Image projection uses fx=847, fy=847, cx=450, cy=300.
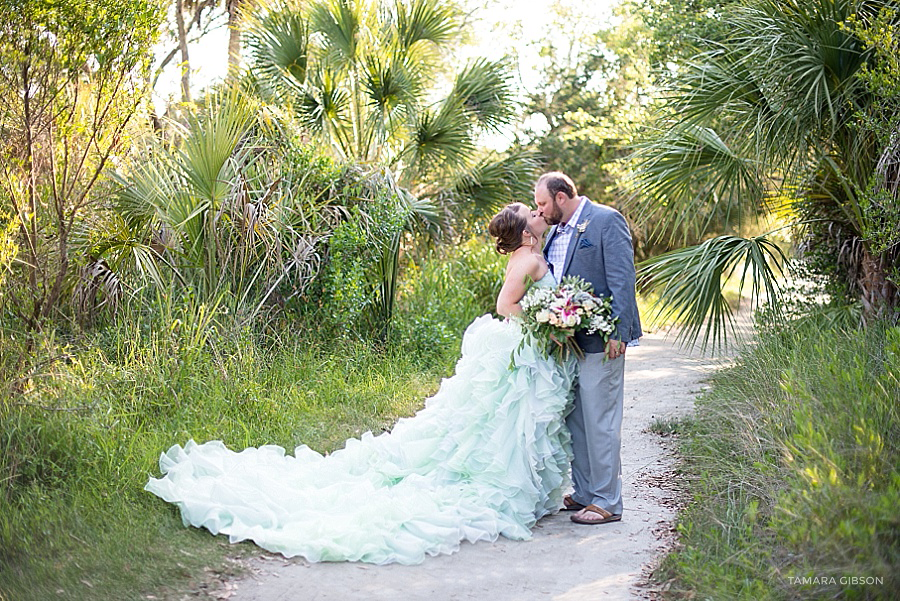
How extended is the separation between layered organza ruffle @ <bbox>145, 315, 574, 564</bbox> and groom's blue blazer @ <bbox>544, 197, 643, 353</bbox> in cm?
42

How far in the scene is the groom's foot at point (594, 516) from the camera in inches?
194

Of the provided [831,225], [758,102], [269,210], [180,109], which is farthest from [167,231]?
[831,225]

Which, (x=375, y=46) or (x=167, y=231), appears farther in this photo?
(x=375, y=46)

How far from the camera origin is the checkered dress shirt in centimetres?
507

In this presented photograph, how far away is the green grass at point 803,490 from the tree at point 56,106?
456cm

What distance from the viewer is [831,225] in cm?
817

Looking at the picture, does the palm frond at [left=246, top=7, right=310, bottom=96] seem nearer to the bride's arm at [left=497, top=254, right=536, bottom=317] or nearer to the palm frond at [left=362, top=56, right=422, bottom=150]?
the palm frond at [left=362, top=56, right=422, bottom=150]

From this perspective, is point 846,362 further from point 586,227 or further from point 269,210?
point 269,210

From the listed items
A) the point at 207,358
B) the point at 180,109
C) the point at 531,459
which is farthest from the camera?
the point at 180,109

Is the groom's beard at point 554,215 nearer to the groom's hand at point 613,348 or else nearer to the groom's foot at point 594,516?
the groom's hand at point 613,348

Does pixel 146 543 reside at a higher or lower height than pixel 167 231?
lower

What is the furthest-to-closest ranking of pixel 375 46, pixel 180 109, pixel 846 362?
pixel 375 46 → pixel 180 109 → pixel 846 362

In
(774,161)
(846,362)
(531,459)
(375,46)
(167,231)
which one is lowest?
(531,459)

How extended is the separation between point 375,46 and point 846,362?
7913 mm
